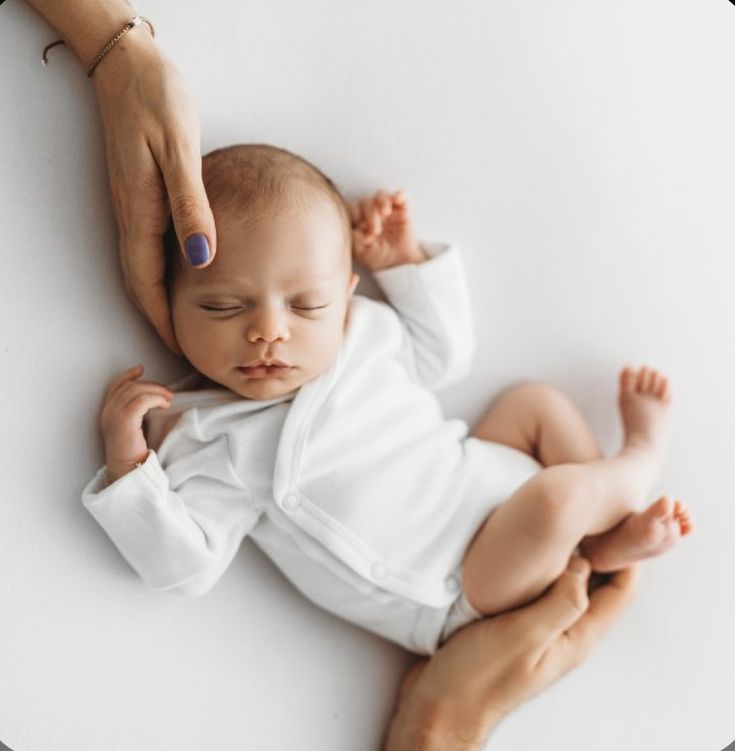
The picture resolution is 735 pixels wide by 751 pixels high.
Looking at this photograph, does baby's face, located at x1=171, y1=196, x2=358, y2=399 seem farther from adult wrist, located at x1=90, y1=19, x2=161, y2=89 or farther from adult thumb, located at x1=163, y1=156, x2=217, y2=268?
adult wrist, located at x1=90, y1=19, x2=161, y2=89

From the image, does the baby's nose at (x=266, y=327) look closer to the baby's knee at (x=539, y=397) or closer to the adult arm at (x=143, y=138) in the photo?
the adult arm at (x=143, y=138)

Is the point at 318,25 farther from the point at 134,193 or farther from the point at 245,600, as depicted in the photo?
the point at 245,600

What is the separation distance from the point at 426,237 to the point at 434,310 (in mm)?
143

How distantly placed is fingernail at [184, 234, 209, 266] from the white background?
0.22 meters

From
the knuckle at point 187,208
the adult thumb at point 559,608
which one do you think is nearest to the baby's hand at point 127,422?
the knuckle at point 187,208

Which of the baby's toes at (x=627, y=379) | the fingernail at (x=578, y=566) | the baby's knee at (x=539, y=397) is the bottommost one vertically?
the fingernail at (x=578, y=566)

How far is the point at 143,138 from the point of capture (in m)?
1.29

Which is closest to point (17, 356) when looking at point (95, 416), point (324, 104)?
point (95, 416)

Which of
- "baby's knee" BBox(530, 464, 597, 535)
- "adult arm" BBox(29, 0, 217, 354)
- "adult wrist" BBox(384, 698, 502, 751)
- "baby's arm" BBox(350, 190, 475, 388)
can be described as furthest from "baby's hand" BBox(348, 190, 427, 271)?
"adult wrist" BBox(384, 698, 502, 751)

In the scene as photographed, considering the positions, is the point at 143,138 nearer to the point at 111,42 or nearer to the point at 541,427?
the point at 111,42

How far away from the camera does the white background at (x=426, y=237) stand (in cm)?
138

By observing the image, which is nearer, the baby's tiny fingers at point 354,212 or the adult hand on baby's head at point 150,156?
the adult hand on baby's head at point 150,156

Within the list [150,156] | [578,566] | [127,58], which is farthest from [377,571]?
[127,58]

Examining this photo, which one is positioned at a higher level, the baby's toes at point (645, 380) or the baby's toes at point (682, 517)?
the baby's toes at point (645, 380)
